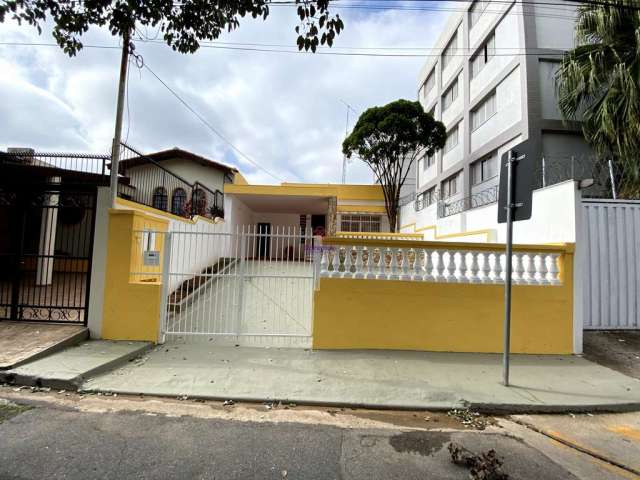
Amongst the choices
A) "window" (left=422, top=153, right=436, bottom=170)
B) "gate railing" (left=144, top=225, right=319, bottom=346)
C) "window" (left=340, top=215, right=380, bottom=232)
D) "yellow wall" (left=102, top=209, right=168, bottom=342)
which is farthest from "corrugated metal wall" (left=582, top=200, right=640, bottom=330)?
"window" (left=422, top=153, right=436, bottom=170)

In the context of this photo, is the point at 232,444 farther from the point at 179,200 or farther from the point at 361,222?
the point at 361,222

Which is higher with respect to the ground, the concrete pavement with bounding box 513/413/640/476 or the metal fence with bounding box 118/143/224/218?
the metal fence with bounding box 118/143/224/218

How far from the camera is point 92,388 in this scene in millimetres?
3404

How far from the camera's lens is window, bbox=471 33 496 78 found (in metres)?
13.8

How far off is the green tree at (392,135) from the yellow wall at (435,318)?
12.1 m

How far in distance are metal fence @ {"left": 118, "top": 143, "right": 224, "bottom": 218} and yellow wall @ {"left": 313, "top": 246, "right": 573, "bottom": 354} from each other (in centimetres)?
514

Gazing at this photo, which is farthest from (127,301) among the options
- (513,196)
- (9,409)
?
(513,196)

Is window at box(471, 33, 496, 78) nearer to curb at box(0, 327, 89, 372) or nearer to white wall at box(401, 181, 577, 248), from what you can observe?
white wall at box(401, 181, 577, 248)

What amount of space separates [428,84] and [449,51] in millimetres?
3427

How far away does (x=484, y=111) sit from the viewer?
47.6 ft

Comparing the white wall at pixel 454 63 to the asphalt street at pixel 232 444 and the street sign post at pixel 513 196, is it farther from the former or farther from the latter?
the asphalt street at pixel 232 444

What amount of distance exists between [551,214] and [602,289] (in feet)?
5.12

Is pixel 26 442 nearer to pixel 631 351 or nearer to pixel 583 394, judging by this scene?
pixel 583 394

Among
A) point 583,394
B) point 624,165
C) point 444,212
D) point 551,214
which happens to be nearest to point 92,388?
point 583,394
